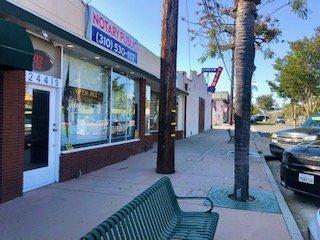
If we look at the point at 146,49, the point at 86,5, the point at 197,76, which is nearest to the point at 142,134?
the point at 146,49

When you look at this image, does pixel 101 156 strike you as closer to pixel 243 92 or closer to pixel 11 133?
pixel 11 133

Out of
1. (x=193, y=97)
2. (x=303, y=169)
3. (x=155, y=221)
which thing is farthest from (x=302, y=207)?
(x=193, y=97)

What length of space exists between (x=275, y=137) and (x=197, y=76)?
52.2 feet

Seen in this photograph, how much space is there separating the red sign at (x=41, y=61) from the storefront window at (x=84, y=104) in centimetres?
84

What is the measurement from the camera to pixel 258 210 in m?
6.90

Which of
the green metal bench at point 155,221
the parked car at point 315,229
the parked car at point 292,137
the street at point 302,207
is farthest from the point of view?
the parked car at point 292,137

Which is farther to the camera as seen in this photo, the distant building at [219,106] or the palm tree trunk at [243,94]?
the distant building at [219,106]

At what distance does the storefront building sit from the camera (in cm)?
673

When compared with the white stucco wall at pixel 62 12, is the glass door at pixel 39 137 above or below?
below

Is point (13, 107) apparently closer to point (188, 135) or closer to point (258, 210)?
point (258, 210)

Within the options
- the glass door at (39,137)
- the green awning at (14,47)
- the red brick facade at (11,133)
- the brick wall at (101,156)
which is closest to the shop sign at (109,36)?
the glass door at (39,137)

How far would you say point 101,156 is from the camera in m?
11.1

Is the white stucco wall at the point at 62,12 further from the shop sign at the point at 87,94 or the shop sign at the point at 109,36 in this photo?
the shop sign at the point at 87,94

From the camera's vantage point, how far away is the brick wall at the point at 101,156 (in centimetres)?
914
